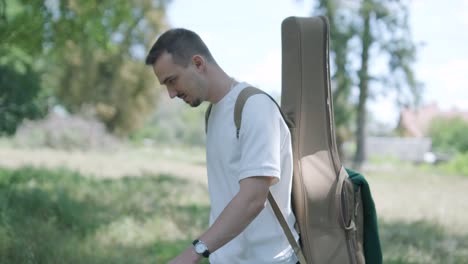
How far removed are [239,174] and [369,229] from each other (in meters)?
0.79

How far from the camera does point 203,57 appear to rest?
2.46m

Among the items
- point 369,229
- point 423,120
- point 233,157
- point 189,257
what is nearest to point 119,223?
point 369,229

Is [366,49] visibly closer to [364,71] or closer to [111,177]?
[364,71]

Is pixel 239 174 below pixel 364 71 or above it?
below

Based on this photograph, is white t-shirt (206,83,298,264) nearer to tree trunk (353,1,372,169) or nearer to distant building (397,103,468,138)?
tree trunk (353,1,372,169)

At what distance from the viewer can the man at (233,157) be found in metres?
2.26

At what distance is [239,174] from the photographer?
230 centimetres

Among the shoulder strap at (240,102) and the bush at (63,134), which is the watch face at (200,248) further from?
the bush at (63,134)

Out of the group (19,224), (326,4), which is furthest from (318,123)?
(326,4)

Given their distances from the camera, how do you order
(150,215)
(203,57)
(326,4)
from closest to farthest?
1. (203,57)
2. (150,215)
3. (326,4)

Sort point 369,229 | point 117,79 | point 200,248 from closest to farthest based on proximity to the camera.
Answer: point 200,248, point 369,229, point 117,79

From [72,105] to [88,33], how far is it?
Answer: 34313 millimetres

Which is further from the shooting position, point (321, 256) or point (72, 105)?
point (72, 105)

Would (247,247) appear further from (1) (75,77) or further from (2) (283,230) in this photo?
(1) (75,77)
